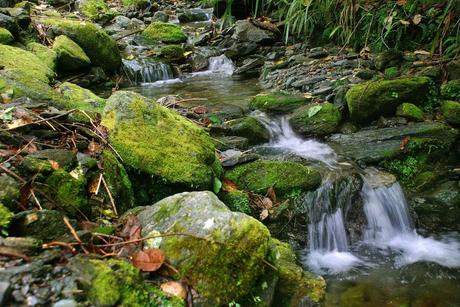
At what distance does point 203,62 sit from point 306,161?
5251 millimetres

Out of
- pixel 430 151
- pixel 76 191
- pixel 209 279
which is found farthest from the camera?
pixel 430 151

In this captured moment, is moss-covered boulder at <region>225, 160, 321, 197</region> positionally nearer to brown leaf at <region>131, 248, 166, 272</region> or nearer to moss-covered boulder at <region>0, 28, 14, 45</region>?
brown leaf at <region>131, 248, 166, 272</region>

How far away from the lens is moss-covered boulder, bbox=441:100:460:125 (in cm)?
529

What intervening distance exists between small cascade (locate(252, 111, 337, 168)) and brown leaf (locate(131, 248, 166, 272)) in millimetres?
3235

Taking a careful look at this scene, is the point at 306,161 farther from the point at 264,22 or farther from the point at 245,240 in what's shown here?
the point at 264,22

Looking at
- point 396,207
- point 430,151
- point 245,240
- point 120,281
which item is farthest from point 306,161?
point 120,281

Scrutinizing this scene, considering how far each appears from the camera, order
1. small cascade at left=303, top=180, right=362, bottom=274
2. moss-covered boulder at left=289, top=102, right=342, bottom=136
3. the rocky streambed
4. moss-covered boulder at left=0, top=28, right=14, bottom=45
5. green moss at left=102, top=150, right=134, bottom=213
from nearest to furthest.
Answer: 1. the rocky streambed
2. green moss at left=102, top=150, right=134, bottom=213
3. small cascade at left=303, top=180, right=362, bottom=274
4. moss-covered boulder at left=289, top=102, right=342, bottom=136
5. moss-covered boulder at left=0, top=28, right=14, bottom=45

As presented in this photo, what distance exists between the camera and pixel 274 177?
4.44m

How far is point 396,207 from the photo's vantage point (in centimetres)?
461

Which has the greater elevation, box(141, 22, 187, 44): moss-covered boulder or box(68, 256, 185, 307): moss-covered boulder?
box(141, 22, 187, 44): moss-covered boulder

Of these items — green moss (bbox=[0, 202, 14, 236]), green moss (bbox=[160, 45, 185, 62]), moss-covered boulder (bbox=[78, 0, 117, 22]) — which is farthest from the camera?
moss-covered boulder (bbox=[78, 0, 117, 22])

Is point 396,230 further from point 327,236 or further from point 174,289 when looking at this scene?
point 174,289

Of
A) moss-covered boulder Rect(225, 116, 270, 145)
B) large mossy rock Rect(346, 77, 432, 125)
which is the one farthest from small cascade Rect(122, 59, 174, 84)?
large mossy rock Rect(346, 77, 432, 125)

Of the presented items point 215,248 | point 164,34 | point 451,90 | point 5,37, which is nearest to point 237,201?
point 215,248
